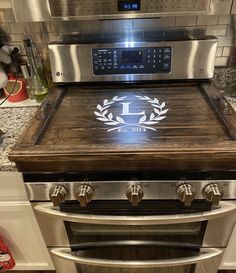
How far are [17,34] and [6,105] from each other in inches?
12.5

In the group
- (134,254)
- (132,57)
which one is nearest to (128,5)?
(132,57)

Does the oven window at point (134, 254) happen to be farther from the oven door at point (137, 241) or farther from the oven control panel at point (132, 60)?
the oven control panel at point (132, 60)

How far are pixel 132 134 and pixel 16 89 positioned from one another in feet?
2.11

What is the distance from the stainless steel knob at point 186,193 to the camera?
2.22 ft

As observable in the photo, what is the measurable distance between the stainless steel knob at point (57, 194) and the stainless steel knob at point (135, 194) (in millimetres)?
180

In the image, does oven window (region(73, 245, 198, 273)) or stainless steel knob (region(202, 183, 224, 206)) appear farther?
oven window (region(73, 245, 198, 273))

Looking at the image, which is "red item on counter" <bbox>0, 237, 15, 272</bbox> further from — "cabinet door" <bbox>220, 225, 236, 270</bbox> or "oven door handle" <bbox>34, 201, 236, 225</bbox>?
"cabinet door" <bbox>220, 225, 236, 270</bbox>

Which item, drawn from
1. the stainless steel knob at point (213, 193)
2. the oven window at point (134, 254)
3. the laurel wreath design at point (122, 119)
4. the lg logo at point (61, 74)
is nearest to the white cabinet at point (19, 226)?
the oven window at point (134, 254)

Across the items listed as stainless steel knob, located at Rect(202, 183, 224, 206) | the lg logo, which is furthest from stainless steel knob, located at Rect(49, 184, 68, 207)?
the lg logo

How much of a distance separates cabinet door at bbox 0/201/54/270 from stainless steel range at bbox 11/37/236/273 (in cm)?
13

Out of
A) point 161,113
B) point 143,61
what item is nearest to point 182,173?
point 161,113

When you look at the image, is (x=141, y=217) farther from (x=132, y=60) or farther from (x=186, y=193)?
(x=132, y=60)

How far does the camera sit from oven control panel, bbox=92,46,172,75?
0.98 meters

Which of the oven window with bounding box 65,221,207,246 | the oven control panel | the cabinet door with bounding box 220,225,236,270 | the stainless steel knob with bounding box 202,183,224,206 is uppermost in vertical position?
the oven control panel
